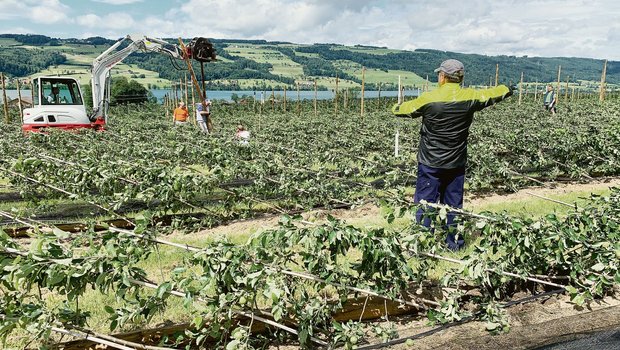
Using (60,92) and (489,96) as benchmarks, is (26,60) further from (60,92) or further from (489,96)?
(489,96)

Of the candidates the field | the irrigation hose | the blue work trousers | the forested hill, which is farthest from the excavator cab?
the forested hill

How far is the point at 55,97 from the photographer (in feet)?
54.5

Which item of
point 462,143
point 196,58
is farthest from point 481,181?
point 196,58

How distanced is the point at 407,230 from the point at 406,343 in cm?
95

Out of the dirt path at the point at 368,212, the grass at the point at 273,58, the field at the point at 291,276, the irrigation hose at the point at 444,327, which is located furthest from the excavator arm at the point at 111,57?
the grass at the point at 273,58

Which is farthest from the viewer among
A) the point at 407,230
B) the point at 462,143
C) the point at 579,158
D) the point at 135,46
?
the point at 135,46

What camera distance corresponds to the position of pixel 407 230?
3.99 meters

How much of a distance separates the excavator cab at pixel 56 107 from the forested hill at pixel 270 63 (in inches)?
2237

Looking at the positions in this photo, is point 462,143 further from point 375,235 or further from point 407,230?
point 375,235

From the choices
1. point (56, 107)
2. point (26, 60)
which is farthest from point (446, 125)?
point (26, 60)

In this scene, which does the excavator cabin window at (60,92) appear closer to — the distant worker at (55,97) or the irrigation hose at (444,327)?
the distant worker at (55,97)

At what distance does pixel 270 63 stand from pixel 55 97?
125982 mm

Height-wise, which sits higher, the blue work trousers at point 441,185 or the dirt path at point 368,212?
the blue work trousers at point 441,185

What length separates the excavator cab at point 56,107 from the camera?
15.8m
